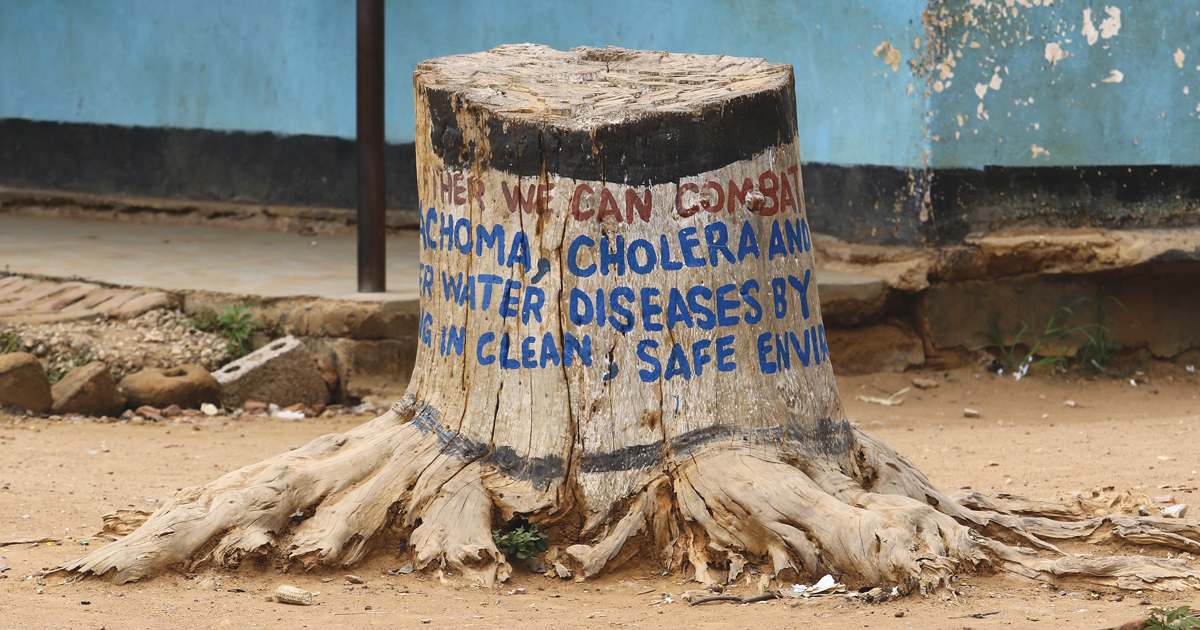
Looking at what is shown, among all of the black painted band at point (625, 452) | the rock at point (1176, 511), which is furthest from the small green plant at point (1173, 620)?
the rock at point (1176, 511)

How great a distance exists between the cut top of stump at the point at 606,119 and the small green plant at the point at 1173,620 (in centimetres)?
129

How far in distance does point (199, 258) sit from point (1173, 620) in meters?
5.57

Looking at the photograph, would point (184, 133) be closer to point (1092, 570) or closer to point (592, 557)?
point (592, 557)

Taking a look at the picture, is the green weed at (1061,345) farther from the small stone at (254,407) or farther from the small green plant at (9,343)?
the small green plant at (9,343)

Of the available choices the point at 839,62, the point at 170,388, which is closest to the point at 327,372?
the point at 170,388

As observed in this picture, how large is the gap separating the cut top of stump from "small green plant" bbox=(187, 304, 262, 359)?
273cm

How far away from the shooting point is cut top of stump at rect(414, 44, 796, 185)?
2.68 metres

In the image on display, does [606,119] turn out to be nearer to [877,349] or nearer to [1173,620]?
[1173,620]

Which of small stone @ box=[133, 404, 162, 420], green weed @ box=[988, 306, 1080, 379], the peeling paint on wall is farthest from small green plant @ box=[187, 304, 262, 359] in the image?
green weed @ box=[988, 306, 1080, 379]

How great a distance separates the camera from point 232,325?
5.41 meters

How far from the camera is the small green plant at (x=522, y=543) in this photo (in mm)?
2693

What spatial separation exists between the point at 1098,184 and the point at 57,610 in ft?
17.0

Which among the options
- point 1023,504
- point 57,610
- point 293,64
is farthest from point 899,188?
point 57,610

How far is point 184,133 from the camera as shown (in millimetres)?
8102
